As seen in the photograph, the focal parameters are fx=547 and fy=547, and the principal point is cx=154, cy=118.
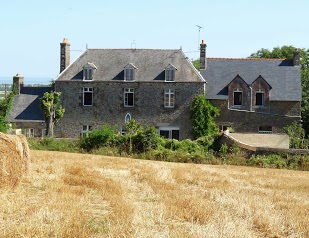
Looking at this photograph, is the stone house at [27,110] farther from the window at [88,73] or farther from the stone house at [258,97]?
the stone house at [258,97]

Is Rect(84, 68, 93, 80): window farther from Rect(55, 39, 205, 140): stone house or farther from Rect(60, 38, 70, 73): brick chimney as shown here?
Rect(60, 38, 70, 73): brick chimney

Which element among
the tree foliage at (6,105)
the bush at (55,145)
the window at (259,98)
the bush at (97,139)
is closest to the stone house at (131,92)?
the window at (259,98)

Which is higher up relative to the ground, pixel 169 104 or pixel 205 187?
pixel 169 104

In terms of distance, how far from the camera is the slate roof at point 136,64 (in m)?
45.6

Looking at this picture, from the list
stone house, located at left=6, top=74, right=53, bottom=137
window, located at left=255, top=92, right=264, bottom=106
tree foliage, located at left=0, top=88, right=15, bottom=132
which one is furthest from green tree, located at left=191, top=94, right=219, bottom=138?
tree foliage, located at left=0, top=88, right=15, bottom=132

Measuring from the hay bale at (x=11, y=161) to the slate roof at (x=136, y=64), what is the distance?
102ft

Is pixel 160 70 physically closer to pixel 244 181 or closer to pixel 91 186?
pixel 244 181

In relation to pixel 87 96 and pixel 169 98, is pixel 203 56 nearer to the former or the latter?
pixel 169 98

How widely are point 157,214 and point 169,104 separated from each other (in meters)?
Answer: 35.4

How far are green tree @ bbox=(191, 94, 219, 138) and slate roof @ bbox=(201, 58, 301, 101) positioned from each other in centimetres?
95

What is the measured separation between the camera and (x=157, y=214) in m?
10.3

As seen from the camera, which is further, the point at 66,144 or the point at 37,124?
the point at 37,124

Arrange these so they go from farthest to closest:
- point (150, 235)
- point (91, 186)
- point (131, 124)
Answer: point (131, 124)
point (91, 186)
point (150, 235)

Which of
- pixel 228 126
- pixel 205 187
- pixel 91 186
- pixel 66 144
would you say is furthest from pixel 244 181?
pixel 228 126
